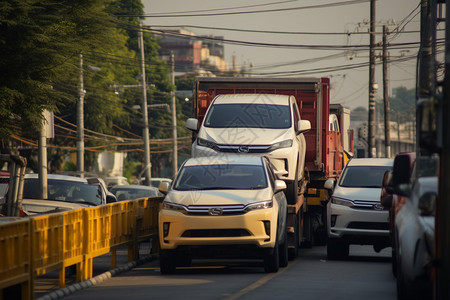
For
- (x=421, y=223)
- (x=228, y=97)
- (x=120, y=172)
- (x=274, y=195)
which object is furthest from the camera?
(x=120, y=172)

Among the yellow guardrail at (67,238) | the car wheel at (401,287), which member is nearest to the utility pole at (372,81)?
the yellow guardrail at (67,238)

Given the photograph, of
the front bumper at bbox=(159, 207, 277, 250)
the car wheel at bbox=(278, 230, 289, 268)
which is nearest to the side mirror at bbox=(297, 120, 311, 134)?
the car wheel at bbox=(278, 230, 289, 268)

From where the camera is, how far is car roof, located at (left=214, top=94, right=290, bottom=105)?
19969 mm

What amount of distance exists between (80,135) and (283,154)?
2189cm

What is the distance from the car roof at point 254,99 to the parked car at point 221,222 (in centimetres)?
375

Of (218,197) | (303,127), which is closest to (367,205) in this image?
(303,127)

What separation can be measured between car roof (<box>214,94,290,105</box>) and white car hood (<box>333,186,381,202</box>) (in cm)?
208

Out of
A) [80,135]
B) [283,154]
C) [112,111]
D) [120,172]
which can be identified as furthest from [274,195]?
[120,172]

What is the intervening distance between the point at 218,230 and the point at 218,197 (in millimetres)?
535

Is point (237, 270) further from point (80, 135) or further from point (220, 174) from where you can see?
point (80, 135)

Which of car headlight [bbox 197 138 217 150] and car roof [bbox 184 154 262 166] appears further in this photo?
car headlight [bbox 197 138 217 150]

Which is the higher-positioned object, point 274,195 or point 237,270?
point 274,195

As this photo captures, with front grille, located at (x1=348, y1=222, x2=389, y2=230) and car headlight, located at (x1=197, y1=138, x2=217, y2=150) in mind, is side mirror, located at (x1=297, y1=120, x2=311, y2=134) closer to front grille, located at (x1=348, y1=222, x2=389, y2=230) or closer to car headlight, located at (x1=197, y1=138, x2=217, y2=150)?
car headlight, located at (x1=197, y1=138, x2=217, y2=150)

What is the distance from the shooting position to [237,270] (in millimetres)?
16641
